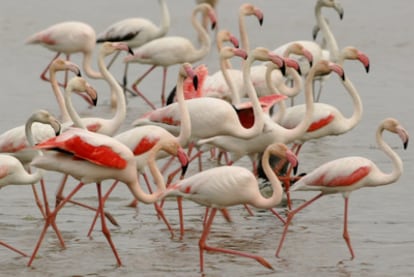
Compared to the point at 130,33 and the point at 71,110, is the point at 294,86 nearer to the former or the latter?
the point at 71,110

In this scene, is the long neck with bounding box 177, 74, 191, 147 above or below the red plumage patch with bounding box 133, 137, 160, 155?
above

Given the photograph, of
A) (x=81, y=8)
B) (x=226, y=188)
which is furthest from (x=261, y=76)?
(x=81, y=8)

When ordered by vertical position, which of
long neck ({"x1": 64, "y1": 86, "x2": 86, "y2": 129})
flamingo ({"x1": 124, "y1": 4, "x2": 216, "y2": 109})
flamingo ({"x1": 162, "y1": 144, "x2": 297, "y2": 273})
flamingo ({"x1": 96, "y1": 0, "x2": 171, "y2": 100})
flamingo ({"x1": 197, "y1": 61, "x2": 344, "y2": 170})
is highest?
flamingo ({"x1": 96, "y1": 0, "x2": 171, "y2": 100})

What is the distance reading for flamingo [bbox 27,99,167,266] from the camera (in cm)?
879

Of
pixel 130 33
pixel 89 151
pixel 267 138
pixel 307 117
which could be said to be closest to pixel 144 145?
pixel 89 151

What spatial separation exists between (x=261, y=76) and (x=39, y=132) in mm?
3737

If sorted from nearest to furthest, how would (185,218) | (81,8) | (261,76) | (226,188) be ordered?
(226,188) → (185,218) → (261,76) → (81,8)

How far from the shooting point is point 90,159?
28.8 ft

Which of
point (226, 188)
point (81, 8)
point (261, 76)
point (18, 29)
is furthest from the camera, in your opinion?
point (81, 8)

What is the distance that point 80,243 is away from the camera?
9.48 meters

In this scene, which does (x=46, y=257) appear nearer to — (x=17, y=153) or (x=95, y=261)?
(x=95, y=261)

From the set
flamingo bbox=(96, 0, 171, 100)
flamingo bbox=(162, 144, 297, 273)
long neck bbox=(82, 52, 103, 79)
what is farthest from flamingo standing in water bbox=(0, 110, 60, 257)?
flamingo bbox=(96, 0, 171, 100)

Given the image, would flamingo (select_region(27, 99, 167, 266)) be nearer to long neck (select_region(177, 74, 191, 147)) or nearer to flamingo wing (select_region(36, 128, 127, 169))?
flamingo wing (select_region(36, 128, 127, 169))

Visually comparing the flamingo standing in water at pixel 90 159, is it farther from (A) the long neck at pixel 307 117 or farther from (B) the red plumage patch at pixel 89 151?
(A) the long neck at pixel 307 117
